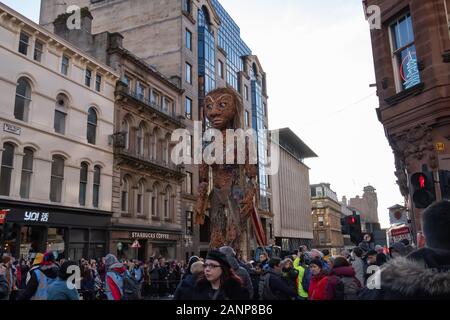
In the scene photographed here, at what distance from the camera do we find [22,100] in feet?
66.2

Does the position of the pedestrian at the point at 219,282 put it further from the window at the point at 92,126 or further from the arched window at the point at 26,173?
the window at the point at 92,126

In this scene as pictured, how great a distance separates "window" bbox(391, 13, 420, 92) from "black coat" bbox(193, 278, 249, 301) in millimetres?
10358

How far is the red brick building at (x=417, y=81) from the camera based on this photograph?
36.5 ft

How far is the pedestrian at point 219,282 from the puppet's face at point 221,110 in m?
4.53

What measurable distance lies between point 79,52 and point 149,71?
714 centimetres

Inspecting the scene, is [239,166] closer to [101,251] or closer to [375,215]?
[101,251]

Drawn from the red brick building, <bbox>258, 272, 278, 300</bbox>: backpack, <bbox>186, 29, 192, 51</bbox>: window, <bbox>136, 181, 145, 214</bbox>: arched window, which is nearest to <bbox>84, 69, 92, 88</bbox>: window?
<bbox>136, 181, 145, 214</bbox>: arched window

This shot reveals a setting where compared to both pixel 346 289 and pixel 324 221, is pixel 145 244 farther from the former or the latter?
pixel 324 221

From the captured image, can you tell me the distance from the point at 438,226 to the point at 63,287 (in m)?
4.86

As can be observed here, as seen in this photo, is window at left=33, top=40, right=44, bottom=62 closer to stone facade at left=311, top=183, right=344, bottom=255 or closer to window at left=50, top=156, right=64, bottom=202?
window at left=50, top=156, right=64, bottom=202

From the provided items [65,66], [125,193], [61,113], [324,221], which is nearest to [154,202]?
[125,193]

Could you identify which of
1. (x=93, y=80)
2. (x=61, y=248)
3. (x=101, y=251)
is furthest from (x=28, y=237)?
(x=93, y=80)
